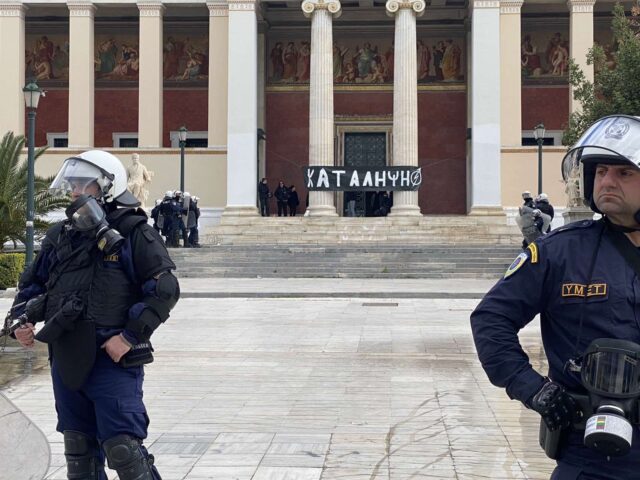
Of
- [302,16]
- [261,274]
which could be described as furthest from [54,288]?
[302,16]

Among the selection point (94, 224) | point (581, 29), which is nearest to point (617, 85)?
point (94, 224)

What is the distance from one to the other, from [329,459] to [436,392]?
2.42 metres

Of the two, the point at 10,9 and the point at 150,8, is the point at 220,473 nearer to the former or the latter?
the point at 150,8

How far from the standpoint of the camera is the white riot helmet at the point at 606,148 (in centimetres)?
271

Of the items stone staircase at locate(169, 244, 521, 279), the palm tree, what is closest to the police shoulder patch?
the palm tree

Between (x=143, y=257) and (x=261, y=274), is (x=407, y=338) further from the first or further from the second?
(x=261, y=274)

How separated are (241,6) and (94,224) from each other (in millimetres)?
28847

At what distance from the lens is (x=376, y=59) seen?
35.9m

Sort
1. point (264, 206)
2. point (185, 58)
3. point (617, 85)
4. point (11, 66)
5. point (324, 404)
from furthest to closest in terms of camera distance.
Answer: point (185, 58)
point (264, 206)
point (11, 66)
point (617, 85)
point (324, 404)

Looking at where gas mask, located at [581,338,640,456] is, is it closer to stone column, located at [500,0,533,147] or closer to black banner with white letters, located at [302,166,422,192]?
black banner with white letters, located at [302,166,422,192]

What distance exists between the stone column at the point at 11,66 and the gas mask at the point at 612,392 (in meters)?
32.8

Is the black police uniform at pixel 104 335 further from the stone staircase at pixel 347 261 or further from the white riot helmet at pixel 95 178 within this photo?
the stone staircase at pixel 347 261

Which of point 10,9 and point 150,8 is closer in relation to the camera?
point 150,8

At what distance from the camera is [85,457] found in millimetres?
3883
